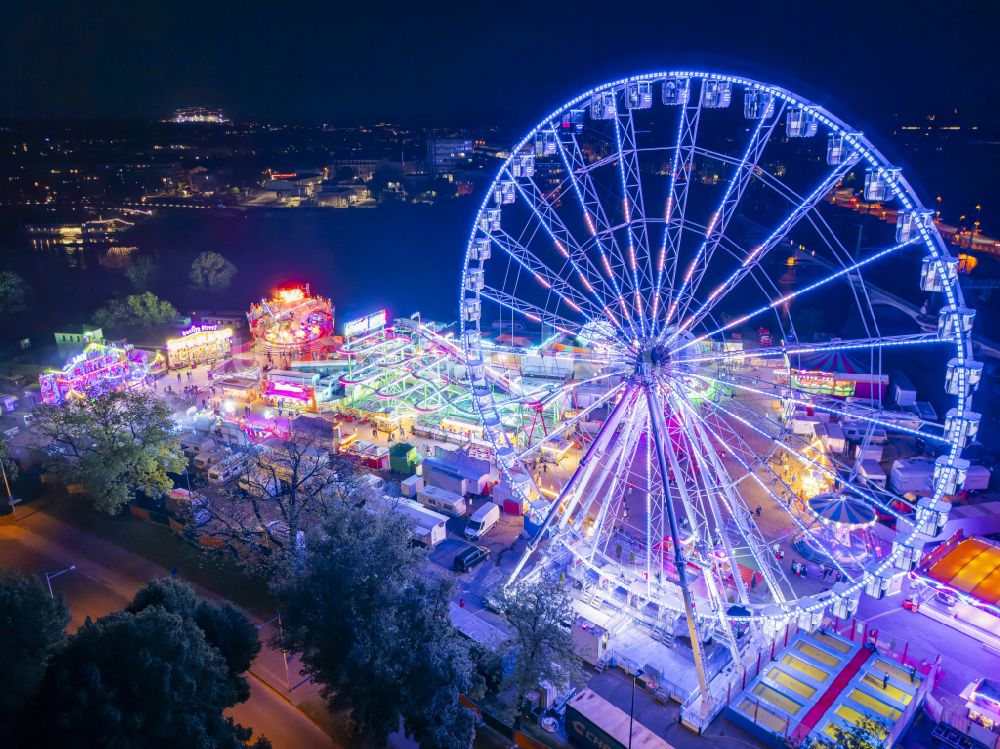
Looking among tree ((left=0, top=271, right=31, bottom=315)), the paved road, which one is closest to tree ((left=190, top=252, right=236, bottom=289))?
tree ((left=0, top=271, right=31, bottom=315))

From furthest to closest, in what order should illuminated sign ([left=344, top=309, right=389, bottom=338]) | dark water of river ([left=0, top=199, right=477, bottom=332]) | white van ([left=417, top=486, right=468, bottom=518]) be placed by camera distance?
dark water of river ([left=0, top=199, right=477, bottom=332]) → illuminated sign ([left=344, top=309, right=389, bottom=338]) → white van ([left=417, top=486, right=468, bottom=518])

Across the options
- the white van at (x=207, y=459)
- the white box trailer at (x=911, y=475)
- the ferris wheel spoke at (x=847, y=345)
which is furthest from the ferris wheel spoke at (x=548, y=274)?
the white van at (x=207, y=459)

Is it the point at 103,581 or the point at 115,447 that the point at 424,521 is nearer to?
the point at 103,581

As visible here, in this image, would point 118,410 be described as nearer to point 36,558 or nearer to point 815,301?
point 36,558

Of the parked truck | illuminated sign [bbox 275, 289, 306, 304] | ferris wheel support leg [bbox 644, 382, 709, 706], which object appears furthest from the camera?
illuminated sign [bbox 275, 289, 306, 304]

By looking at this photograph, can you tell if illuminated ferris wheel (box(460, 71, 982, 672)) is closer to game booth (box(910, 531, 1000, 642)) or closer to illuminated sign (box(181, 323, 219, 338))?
game booth (box(910, 531, 1000, 642))

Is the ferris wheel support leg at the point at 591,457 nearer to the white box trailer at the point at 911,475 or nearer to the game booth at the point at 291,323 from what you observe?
the white box trailer at the point at 911,475

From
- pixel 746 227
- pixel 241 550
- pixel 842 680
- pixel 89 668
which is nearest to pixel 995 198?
pixel 746 227
